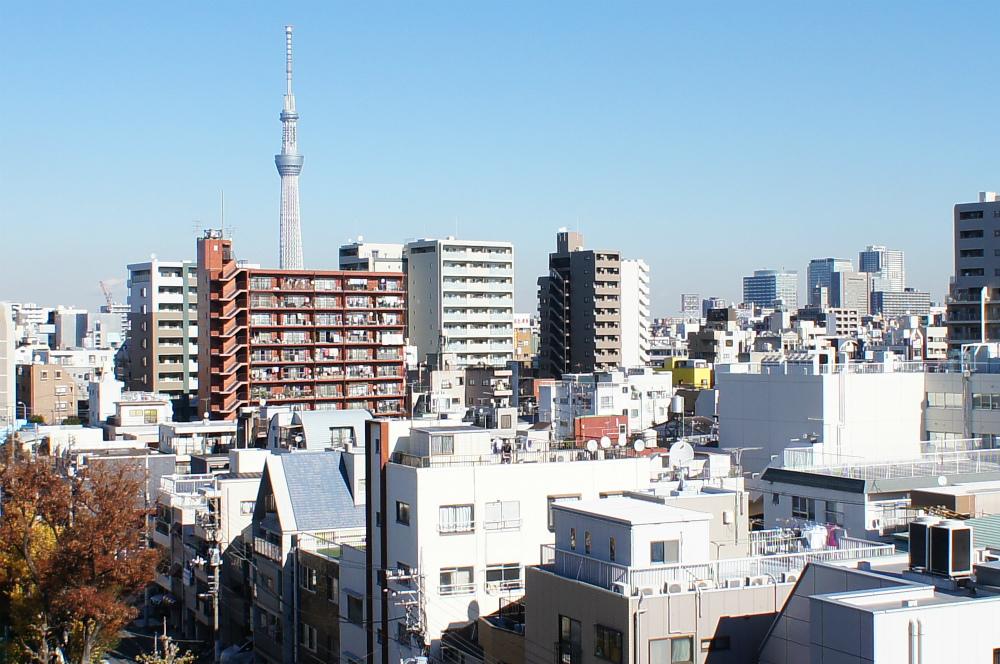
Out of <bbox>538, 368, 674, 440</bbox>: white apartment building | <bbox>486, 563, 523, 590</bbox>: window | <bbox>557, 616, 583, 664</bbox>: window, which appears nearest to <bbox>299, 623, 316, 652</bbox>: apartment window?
<bbox>486, 563, 523, 590</bbox>: window

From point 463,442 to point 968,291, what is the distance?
5724 centimetres

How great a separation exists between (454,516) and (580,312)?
3290 inches

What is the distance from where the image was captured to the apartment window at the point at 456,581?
22812 mm

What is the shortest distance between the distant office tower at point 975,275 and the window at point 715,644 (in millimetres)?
59419

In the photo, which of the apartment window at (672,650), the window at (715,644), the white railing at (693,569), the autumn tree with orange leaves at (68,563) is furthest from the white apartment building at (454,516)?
the window at (715,644)

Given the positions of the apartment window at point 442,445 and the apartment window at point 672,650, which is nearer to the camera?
the apartment window at point 672,650

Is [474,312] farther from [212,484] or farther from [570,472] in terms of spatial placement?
[570,472]

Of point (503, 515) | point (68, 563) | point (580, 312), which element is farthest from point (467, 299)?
point (503, 515)

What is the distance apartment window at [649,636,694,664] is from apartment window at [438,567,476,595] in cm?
783

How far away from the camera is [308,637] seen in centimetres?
2775

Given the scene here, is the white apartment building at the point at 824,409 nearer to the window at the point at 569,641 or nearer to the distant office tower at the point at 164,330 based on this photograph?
the window at the point at 569,641

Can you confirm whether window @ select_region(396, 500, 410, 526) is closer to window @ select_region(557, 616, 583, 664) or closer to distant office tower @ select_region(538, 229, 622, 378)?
window @ select_region(557, 616, 583, 664)

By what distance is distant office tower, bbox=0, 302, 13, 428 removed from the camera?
7694 cm

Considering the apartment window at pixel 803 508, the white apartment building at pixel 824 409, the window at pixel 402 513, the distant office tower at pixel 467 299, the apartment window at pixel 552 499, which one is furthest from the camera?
the distant office tower at pixel 467 299
